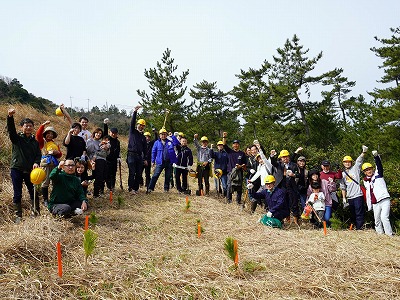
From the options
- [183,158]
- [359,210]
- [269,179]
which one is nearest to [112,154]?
[183,158]

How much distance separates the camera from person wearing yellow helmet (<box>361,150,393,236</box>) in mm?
6902

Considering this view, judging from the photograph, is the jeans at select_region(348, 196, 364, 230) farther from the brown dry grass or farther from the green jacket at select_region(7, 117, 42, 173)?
the green jacket at select_region(7, 117, 42, 173)

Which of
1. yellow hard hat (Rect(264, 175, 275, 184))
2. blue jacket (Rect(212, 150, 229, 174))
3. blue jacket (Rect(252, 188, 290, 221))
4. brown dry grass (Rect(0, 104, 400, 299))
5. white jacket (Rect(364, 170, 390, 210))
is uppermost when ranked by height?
blue jacket (Rect(212, 150, 229, 174))

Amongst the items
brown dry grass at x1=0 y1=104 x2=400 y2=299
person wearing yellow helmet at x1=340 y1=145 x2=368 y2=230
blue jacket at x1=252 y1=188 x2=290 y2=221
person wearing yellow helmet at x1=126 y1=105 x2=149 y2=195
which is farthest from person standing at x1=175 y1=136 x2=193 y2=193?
person wearing yellow helmet at x1=340 y1=145 x2=368 y2=230

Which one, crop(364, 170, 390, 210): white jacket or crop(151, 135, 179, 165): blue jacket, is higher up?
crop(151, 135, 179, 165): blue jacket

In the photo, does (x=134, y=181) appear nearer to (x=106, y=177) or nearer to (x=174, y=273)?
(x=106, y=177)

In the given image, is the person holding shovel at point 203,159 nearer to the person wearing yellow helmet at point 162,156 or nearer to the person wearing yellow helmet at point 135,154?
the person wearing yellow helmet at point 162,156

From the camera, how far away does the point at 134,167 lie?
27.4 feet

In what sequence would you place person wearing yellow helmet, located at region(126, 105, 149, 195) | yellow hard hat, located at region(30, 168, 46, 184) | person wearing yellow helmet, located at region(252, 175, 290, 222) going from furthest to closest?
person wearing yellow helmet, located at region(126, 105, 149, 195) < person wearing yellow helmet, located at region(252, 175, 290, 222) < yellow hard hat, located at region(30, 168, 46, 184)

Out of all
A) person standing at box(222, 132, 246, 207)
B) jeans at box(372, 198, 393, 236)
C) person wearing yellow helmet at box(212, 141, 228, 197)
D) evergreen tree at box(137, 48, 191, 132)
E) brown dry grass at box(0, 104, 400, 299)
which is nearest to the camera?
brown dry grass at box(0, 104, 400, 299)

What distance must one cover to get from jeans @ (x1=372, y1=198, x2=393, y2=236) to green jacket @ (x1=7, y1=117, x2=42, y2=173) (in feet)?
22.2

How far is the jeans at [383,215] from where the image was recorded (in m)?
6.80

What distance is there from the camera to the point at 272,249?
486 cm

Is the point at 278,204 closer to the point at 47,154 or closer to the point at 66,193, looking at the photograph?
the point at 66,193
